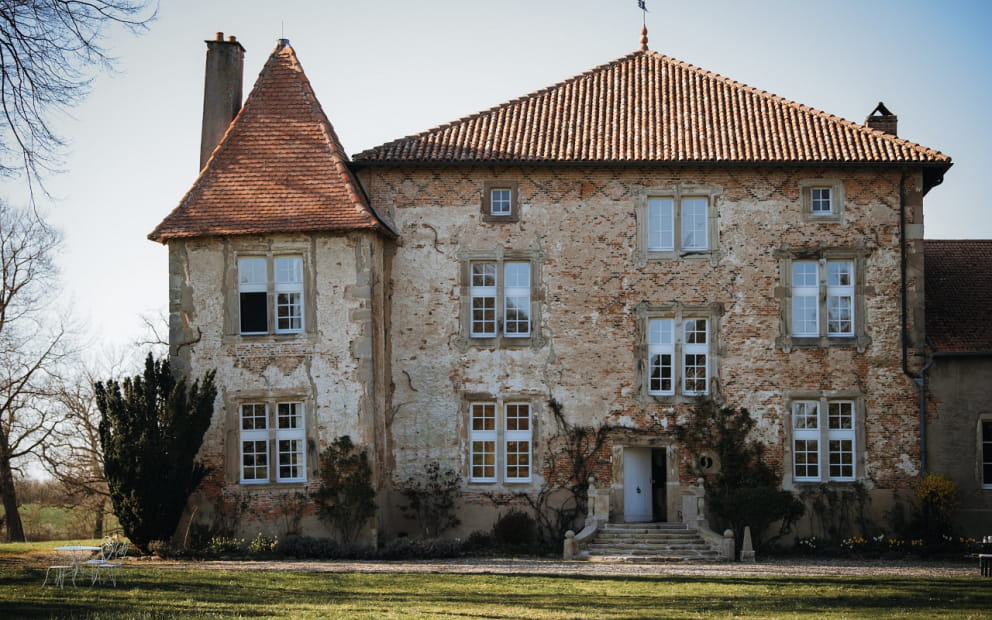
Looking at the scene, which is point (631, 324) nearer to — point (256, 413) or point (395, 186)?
point (395, 186)

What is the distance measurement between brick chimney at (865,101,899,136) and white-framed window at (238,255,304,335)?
14.0 m

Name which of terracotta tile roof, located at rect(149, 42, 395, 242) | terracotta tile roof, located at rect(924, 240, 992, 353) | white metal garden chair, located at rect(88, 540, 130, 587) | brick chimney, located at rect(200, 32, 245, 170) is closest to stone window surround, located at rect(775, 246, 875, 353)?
terracotta tile roof, located at rect(924, 240, 992, 353)

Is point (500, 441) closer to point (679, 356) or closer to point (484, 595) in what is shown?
point (679, 356)

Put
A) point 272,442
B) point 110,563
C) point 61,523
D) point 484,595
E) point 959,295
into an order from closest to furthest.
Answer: point 484,595
point 110,563
point 272,442
point 959,295
point 61,523

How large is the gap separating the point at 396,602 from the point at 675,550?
8.86m

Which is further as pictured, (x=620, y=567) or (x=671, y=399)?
(x=671, y=399)

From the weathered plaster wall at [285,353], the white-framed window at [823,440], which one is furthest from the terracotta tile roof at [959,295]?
the weathered plaster wall at [285,353]

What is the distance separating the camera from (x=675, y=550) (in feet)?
78.7

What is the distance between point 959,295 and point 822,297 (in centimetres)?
387

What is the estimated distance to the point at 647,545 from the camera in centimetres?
2430

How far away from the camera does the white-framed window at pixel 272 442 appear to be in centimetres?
2550

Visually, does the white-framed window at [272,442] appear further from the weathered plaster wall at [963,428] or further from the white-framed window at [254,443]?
the weathered plaster wall at [963,428]

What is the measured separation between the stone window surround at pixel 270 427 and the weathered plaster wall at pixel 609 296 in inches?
78.3

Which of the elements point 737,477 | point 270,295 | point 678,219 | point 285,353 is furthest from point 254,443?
Result: point 678,219
